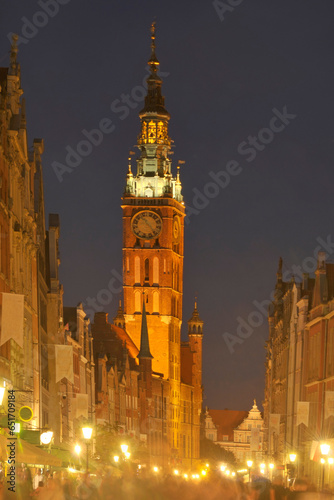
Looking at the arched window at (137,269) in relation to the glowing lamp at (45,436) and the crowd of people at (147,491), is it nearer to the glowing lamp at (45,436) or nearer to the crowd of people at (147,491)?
the glowing lamp at (45,436)

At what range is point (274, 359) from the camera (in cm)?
11625

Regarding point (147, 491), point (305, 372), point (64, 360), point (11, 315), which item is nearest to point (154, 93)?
point (305, 372)

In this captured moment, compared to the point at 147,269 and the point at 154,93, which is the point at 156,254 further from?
the point at 154,93

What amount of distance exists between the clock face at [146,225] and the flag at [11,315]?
150m

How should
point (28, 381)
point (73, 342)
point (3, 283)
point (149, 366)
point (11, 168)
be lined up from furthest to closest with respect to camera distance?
point (149, 366), point (73, 342), point (28, 381), point (11, 168), point (3, 283)

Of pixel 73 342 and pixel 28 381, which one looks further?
pixel 73 342

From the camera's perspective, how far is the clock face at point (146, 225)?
617 feet

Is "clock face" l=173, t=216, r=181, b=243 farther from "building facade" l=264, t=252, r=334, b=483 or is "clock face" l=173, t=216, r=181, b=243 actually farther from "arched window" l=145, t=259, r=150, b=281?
"building facade" l=264, t=252, r=334, b=483

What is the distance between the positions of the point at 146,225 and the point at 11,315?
150610 mm

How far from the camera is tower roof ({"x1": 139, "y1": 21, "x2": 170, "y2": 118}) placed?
632 feet

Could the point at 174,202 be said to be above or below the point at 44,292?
above

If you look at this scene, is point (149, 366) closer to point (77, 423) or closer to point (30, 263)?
point (77, 423)

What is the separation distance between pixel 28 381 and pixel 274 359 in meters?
67.2

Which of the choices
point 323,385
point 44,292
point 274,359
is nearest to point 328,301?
point 323,385
